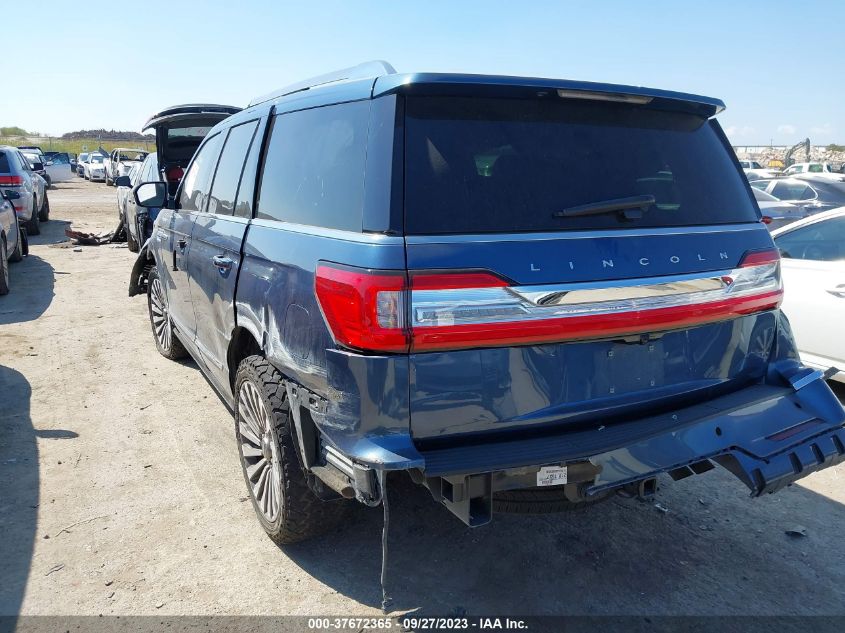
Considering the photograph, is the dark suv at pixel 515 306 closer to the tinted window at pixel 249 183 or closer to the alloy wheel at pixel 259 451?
the alloy wheel at pixel 259 451

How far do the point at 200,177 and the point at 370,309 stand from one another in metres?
2.94

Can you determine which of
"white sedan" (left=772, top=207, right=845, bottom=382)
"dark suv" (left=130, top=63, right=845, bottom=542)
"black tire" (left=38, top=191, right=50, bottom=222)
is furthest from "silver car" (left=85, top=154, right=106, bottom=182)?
"dark suv" (left=130, top=63, right=845, bottom=542)

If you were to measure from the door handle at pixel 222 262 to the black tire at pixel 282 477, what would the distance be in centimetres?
55

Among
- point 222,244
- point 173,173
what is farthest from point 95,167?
point 222,244

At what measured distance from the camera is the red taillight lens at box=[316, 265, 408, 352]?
229 centimetres

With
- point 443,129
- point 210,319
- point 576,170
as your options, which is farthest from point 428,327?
point 210,319

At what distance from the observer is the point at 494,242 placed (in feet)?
7.79

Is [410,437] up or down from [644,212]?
down

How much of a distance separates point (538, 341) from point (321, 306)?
0.81 m

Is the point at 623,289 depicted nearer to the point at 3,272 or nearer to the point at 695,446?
the point at 695,446

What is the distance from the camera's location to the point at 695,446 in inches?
104

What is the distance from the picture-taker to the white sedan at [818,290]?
4.97m

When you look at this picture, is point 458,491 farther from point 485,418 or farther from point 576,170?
point 576,170

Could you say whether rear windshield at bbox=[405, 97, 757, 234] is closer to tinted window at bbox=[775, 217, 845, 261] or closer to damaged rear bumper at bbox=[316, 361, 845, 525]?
damaged rear bumper at bbox=[316, 361, 845, 525]
